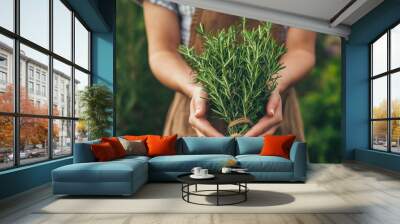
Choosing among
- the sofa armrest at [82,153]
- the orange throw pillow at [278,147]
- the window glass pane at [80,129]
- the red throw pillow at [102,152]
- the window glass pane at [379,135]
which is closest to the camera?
the sofa armrest at [82,153]

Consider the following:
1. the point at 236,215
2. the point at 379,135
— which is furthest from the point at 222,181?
the point at 379,135

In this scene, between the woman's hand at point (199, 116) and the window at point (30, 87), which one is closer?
the window at point (30, 87)

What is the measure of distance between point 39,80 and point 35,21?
826mm

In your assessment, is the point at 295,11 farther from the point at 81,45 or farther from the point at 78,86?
the point at 78,86

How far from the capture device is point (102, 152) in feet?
17.4

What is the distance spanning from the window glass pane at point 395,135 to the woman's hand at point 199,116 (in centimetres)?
343

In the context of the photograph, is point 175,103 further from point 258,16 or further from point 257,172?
point 257,172

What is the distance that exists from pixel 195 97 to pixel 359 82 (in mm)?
3692

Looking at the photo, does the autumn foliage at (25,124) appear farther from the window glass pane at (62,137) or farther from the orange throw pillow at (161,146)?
the orange throw pillow at (161,146)

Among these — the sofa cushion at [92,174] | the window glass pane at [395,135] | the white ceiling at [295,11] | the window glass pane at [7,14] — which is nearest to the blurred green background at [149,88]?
the white ceiling at [295,11]

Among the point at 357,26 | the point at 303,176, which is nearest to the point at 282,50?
the point at 357,26

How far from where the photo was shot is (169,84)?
8.58 metres

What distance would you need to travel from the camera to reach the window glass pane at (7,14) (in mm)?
4513

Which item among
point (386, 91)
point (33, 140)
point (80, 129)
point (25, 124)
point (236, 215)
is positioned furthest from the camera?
point (386, 91)
